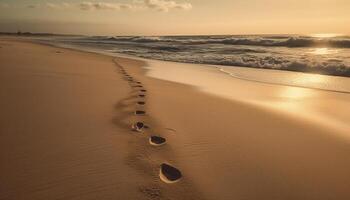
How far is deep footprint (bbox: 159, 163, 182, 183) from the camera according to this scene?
2920 mm

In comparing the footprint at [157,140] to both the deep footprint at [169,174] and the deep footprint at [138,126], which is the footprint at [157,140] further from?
the deep footprint at [169,174]

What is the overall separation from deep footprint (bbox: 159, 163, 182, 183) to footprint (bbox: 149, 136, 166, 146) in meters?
0.60

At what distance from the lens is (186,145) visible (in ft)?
12.5

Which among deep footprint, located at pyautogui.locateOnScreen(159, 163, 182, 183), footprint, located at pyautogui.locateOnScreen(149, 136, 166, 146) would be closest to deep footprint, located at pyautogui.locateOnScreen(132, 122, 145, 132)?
footprint, located at pyautogui.locateOnScreen(149, 136, 166, 146)

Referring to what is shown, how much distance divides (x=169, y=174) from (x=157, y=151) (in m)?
0.54

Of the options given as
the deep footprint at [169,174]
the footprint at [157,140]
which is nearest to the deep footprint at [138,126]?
the footprint at [157,140]

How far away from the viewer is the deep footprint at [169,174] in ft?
9.58

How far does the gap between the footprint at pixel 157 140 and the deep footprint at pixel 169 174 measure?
0.60 m

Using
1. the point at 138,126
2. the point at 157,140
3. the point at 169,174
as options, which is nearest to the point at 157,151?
the point at 157,140

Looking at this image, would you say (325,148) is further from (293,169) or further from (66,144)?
(66,144)

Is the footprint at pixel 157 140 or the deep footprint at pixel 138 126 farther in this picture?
the deep footprint at pixel 138 126

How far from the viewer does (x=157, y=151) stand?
11.6 feet

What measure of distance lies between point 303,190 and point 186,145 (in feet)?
4.52

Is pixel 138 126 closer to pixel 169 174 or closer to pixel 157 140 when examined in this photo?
pixel 157 140
